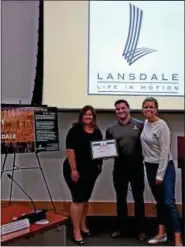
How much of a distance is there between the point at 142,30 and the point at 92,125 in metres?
1.27

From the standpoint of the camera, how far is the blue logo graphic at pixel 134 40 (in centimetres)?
396

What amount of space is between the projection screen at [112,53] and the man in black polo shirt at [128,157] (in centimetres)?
58

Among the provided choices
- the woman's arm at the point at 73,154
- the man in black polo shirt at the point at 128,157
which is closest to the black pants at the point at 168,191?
the man in black polo shirt at the point at 128,157

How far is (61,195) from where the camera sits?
4211 mm

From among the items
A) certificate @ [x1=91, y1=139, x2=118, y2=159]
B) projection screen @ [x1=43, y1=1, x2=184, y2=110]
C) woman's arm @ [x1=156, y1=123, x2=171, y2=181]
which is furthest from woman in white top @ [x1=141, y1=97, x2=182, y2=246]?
projection screen @ [x1=43, y1=1, x2=184, y2=110]

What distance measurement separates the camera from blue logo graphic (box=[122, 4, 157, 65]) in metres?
3.96

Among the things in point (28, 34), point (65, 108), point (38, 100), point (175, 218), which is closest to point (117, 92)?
point (65, 108)

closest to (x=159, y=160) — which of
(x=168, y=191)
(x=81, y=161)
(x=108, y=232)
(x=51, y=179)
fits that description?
(x=168, y=191)

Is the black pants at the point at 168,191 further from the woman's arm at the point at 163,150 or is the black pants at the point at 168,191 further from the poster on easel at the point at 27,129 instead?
the poster on easel at the point at 27,129

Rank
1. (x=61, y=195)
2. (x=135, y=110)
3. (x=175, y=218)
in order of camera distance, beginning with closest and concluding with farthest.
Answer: (x=175, y=218) < (x=135, y=110) < (x=61, y=195)

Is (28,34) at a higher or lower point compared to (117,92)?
higher

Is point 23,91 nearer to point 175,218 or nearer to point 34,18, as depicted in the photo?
point 34,18

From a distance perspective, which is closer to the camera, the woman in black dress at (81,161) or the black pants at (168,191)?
the black pants at (168,191)

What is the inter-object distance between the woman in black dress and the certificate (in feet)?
0.19
